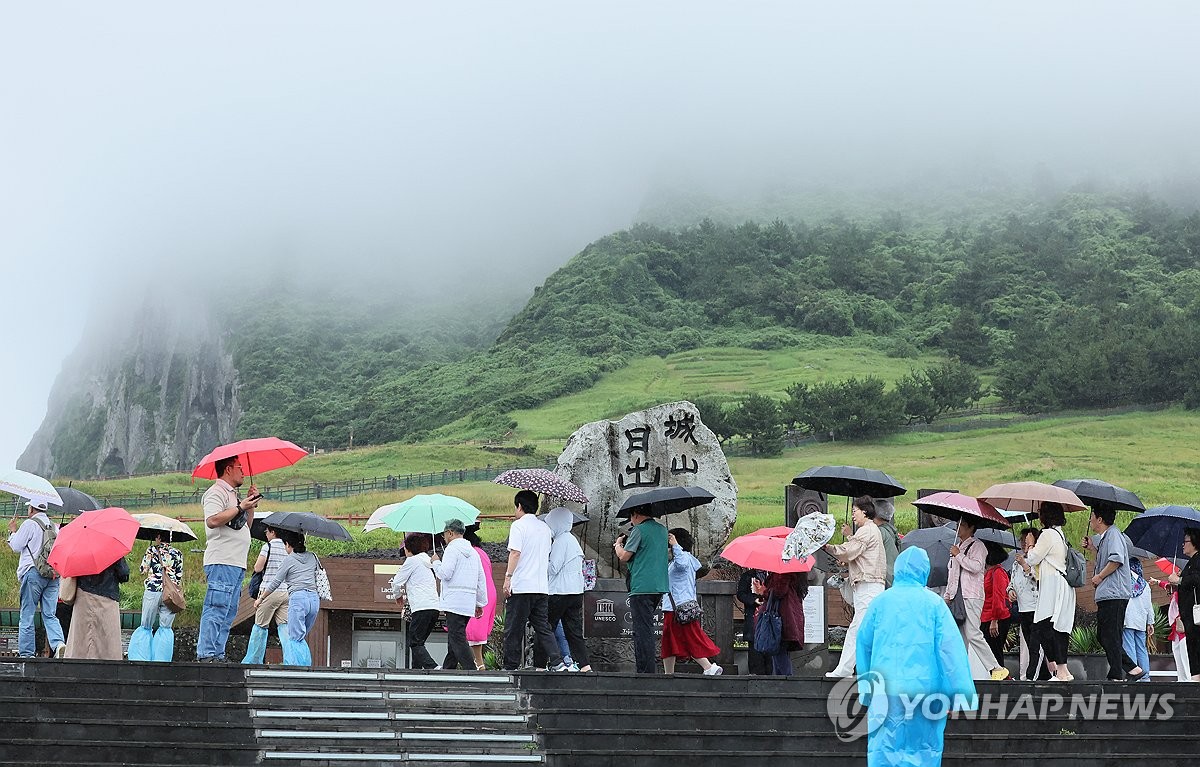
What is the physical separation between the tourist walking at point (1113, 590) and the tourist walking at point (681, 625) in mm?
2941

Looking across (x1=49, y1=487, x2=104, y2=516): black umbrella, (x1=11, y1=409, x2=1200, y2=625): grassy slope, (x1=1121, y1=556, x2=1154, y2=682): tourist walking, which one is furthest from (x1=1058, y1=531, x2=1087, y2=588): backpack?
(x1=11, y1=409, x2=1200, y2=625): grassy slope

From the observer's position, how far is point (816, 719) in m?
7.41

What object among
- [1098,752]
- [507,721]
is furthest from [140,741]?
[1098,752]

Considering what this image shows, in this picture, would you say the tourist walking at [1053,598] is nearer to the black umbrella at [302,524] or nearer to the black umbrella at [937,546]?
the black umbrella at [937,546]

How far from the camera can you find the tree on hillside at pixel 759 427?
1876 inches

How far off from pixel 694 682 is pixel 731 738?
60 cm

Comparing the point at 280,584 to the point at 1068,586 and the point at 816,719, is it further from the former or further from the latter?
the point at 1068,586

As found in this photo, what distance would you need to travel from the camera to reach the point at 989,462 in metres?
44.8

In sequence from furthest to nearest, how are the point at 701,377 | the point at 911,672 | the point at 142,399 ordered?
the point at 142,399 → the point at 701,377 → the point at 911,672

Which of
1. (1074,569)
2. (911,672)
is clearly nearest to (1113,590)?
Result: (1074,569)

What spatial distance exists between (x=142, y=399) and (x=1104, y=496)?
95295 millimetres

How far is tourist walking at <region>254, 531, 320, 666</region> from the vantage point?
9.00m

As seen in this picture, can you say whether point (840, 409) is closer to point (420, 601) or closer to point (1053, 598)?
point (1053, 598)

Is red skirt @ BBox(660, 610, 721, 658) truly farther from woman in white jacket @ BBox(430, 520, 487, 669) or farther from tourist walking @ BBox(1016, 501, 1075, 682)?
tourist walking @ BBox(1016, 501, 1075, 682)
